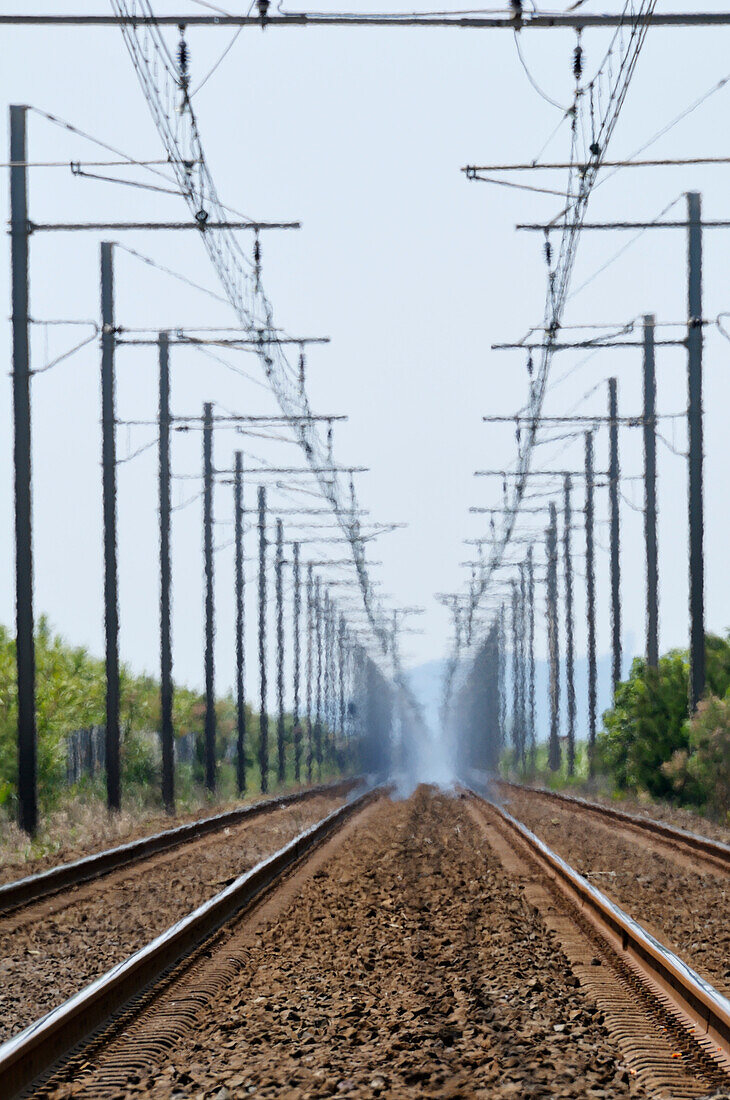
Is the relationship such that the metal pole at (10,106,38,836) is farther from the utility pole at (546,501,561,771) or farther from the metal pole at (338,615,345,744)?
the metal pole at (338,615,345,744)

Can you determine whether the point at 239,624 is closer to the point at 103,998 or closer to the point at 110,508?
the point at 110,508

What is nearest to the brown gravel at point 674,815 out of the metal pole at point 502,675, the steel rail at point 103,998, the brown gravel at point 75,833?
the brown gravel at point 75,833

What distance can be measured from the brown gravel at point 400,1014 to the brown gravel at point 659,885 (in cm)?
106

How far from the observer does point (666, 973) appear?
9289 millimetres

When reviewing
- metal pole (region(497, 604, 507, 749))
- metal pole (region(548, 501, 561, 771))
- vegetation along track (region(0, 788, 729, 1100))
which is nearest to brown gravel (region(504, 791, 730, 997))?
vegetation along track (region(0, 788, 729, 1100))

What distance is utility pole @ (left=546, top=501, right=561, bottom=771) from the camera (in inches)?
2242

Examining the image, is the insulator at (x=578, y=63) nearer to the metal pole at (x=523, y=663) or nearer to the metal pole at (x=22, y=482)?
the metal pole at (x=22, y=482)

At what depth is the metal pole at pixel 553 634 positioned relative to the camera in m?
56.9

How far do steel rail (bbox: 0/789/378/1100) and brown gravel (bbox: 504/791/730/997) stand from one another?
3704 millimetres

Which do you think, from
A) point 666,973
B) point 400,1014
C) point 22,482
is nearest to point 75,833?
point 22,482

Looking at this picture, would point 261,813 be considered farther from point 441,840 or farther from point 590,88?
point 590,88

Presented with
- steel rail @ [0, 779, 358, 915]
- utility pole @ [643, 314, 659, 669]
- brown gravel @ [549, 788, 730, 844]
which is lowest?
brown gravel @ [549, 788, 730, 844]

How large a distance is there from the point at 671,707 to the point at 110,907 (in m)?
21.1

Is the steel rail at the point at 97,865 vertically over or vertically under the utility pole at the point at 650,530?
under
